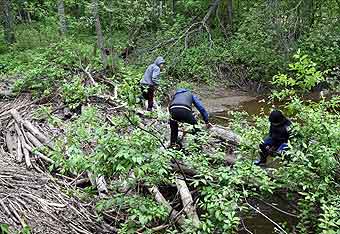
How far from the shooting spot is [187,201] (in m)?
6.14

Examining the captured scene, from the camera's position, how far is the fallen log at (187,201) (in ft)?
18.9

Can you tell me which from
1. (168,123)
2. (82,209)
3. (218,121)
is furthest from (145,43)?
(82,209)

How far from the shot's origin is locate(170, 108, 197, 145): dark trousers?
774 centimetres

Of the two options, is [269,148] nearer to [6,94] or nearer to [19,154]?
[19,154]

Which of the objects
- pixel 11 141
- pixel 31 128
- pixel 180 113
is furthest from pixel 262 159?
pixel 11 141

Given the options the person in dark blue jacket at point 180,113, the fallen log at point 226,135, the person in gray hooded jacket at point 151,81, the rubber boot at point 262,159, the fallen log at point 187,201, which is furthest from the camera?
the person in gray hooded jacket at point 151,81

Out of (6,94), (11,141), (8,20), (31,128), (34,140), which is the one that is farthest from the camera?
(8,20)

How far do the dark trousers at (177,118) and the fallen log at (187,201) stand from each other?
1.31 meters

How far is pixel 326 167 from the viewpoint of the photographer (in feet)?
18.0

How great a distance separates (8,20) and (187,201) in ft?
52.7

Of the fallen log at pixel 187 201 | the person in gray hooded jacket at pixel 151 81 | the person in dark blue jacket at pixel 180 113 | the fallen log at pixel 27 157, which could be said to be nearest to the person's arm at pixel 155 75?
the person in gray hooded jacket at pixel 151 81

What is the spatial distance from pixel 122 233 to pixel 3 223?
147cm

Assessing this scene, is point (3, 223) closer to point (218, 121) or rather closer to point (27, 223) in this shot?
point (27, 223)

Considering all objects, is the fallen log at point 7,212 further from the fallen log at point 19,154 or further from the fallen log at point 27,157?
the fallen log at point 19,154
